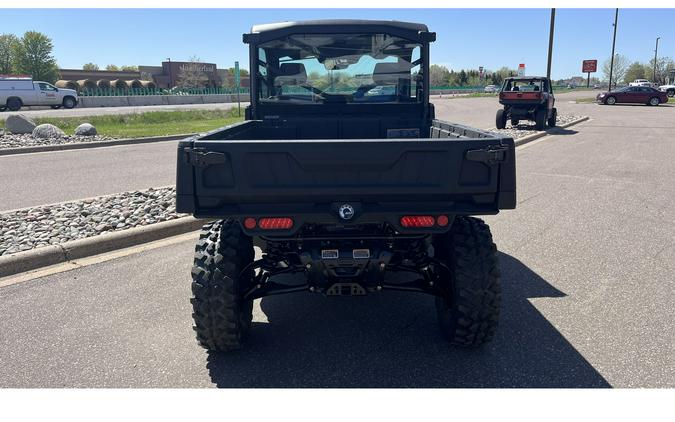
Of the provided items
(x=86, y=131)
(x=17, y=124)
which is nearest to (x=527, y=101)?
(x=86, y=131)

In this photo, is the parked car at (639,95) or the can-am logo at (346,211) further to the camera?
the parked car at (639,95)

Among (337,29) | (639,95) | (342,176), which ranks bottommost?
(342,176)

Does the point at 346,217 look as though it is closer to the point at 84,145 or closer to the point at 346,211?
the point at 346,211

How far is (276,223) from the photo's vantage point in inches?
118

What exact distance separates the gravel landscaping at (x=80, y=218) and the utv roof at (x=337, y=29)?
2.90 m

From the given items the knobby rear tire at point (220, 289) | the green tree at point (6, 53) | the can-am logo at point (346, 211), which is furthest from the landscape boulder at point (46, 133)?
the green tree at point (6, 53)

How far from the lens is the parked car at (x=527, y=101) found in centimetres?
1752

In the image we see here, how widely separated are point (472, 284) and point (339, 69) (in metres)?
2.63

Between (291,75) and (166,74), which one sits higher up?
(166,74)

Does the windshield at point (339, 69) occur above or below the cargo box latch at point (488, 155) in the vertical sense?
above

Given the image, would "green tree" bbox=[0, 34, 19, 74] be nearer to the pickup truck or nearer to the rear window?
the rear window


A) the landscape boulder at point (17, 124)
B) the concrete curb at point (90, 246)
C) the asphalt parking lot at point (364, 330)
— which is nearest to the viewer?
the asphalt parking lot at point (364, 330)

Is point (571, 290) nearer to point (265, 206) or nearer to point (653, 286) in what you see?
point (653, 286)

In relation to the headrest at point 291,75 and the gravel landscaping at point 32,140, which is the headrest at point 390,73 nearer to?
the headrest at point 291,75
